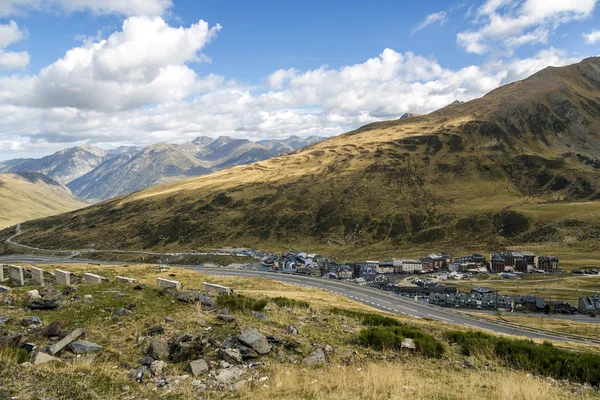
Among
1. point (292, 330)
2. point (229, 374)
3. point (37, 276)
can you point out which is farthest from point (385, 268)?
point (229, 374)

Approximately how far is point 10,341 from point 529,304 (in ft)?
330

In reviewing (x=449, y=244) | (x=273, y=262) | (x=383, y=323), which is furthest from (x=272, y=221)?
(x=383, y=323)

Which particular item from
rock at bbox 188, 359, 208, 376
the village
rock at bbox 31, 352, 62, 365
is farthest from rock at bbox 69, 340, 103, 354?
the village

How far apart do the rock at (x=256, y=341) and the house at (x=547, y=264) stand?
132 m

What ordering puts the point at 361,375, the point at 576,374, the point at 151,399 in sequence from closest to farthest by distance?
the point at 151,399 < the point at 361,375 < the point at 576,374

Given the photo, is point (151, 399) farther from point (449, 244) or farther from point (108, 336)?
point (449, 244)

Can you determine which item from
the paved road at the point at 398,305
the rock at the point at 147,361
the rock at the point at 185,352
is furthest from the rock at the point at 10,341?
the paved road at the point at 398,305

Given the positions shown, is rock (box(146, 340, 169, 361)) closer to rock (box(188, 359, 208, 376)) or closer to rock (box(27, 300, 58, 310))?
rock (box(188, 359, 208, 376))

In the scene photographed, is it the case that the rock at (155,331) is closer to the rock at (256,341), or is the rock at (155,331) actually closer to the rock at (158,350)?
the rock at (158,350)

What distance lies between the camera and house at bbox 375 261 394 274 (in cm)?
12356

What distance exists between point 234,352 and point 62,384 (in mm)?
5344

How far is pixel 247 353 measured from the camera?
520 inches

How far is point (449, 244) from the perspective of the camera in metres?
152

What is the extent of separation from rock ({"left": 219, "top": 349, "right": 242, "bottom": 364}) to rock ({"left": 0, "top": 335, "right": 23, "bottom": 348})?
701 cm
